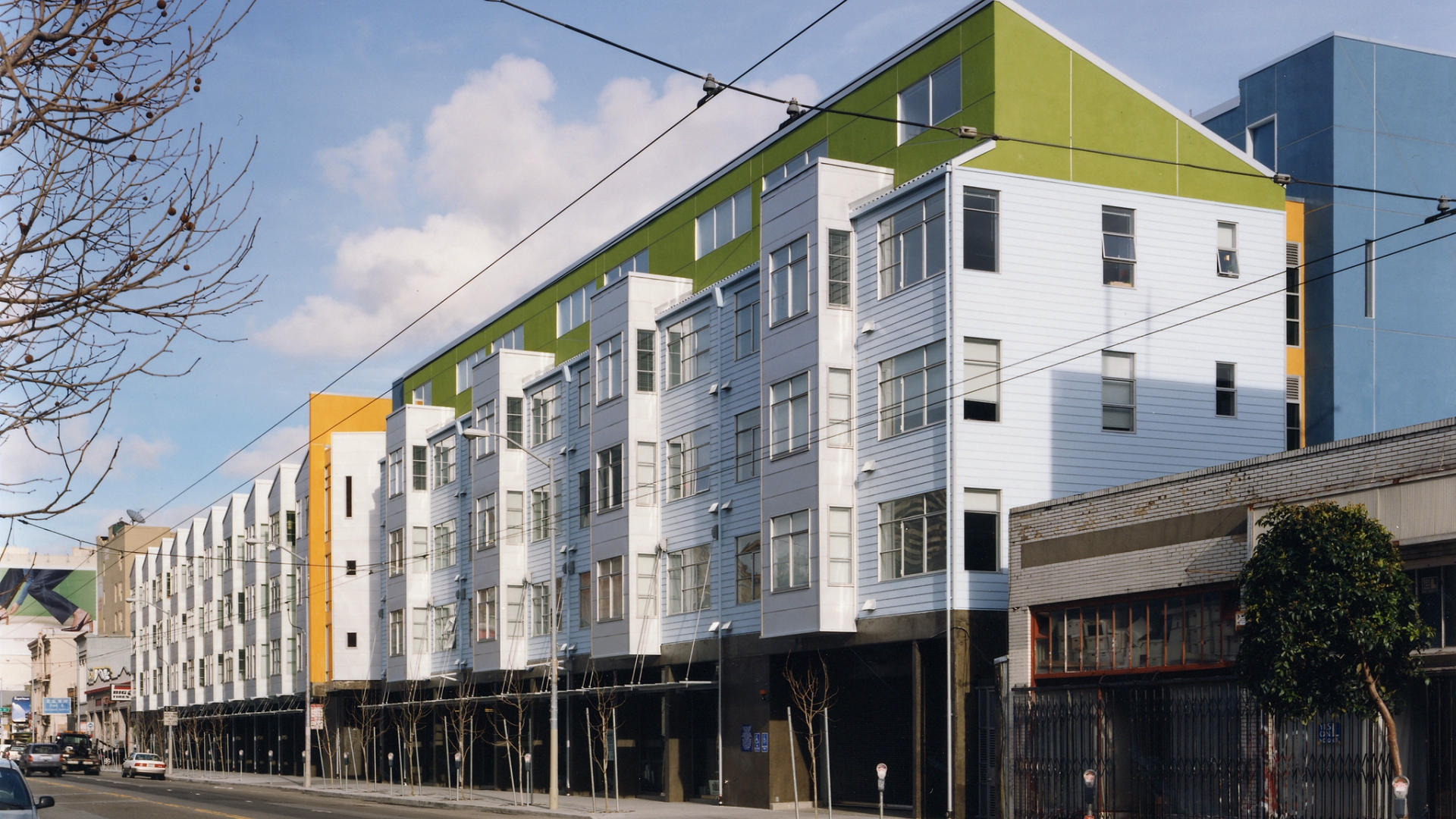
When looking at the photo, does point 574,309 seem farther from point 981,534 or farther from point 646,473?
point 981,534

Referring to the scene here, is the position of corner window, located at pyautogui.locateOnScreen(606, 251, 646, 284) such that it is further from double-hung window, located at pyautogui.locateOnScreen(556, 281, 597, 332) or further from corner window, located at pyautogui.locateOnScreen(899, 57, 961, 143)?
corner window, located at pyautogui.locateOnScreen(899, 57, 961, 143)

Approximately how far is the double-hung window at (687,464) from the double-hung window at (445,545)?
18.4 metres

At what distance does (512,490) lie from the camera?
183 ft

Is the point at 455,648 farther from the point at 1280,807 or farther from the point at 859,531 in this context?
the point at 1280,807

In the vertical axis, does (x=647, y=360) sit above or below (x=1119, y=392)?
above

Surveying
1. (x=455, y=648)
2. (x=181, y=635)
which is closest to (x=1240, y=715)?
(x=455, y=648)

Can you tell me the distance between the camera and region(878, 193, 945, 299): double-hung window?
112 ft

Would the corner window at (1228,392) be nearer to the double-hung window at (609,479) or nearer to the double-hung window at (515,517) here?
the double-hung window at (609,479)

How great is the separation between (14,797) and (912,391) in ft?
68.2

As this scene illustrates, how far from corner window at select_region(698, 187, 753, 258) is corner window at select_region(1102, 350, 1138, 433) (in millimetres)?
12699

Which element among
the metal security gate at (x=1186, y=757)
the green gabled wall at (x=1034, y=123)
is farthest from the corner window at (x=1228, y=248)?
the metal security gate at (x=1186, y=757)

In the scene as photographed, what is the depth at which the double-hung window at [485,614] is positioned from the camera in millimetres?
56250

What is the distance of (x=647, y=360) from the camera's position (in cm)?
4669

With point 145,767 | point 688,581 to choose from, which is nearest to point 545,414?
point 688,581
